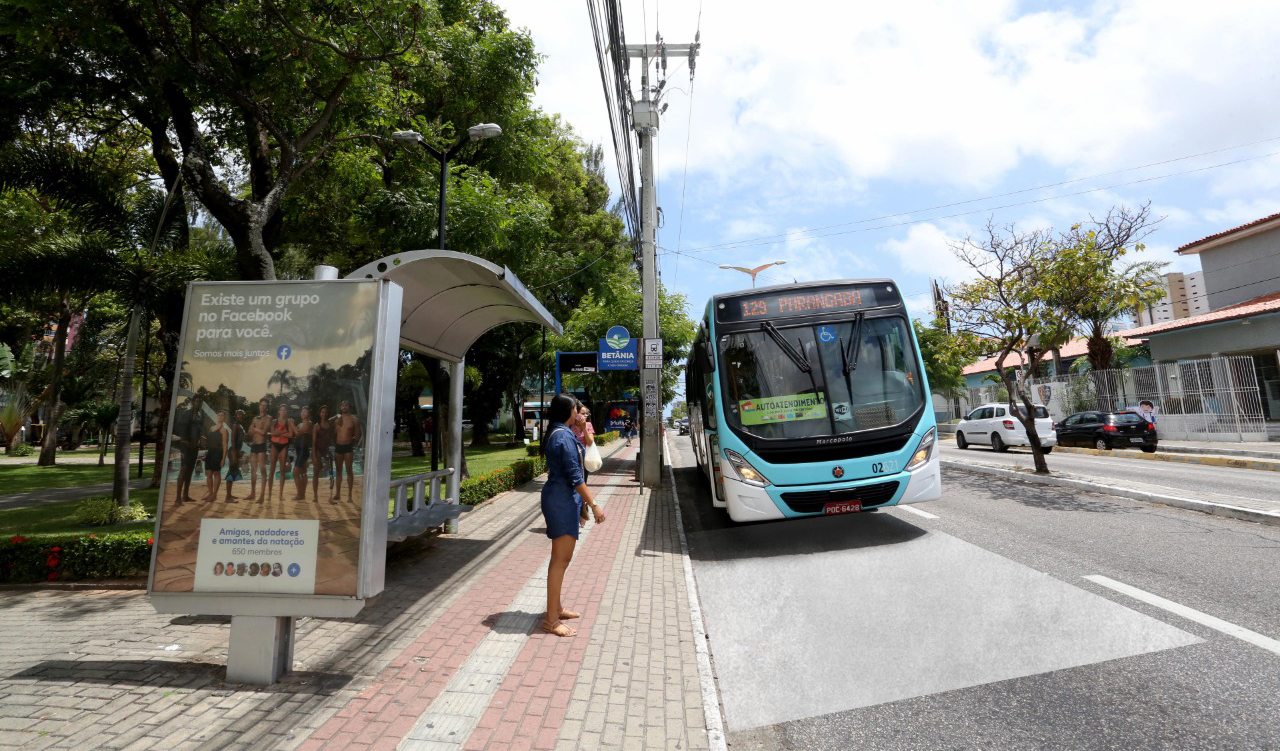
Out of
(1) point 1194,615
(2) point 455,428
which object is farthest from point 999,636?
(2) point 455,428

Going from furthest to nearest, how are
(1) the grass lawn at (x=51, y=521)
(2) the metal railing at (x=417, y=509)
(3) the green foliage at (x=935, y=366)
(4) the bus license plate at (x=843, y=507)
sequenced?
(3) the green foliage at (x=935, y=366) → (1) the grass lawn at (x=51, y=521) → (4) the bus license plate at (x=843, y=507) → (2) the metal railing at (x=417, y=509)

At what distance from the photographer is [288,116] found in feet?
33.4

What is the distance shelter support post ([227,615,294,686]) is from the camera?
3.62 meters

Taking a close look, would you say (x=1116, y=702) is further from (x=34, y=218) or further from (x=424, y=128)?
(x=34, y=218)

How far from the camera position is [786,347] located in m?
7.38

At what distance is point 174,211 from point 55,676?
11552 millimetres

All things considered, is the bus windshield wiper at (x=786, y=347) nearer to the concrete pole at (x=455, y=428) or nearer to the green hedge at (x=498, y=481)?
the green hedge at (x=498, y=481)

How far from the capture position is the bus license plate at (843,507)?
22.3ft

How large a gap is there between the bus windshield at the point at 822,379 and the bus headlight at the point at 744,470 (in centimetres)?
32

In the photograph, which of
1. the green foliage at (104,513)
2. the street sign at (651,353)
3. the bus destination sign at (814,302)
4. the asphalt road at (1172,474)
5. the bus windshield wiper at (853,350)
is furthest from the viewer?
the street sign at (651,353)

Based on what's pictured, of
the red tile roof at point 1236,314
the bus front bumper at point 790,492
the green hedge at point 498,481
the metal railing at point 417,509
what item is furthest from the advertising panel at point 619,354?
the red tile roof at point 1236,314

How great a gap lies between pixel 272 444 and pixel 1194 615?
638cm

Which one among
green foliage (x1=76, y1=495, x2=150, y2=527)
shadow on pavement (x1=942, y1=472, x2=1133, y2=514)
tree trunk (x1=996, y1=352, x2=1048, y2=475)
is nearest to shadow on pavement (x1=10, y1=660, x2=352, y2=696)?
green foliage (x1=76, y1=495, x2=150, y2=527)

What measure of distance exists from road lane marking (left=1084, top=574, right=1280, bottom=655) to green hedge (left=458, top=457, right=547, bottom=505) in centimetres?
Answer: 575
